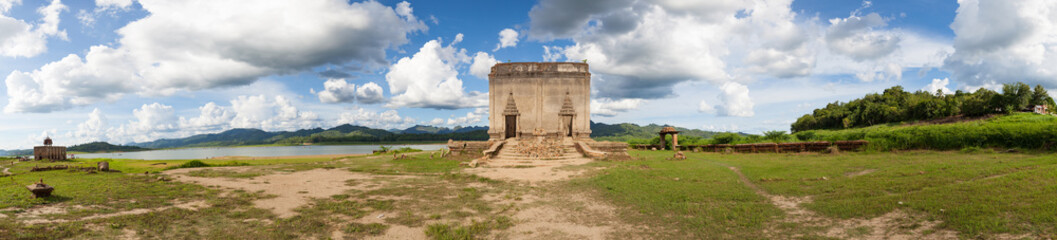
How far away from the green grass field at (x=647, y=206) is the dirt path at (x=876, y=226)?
0.04 meters

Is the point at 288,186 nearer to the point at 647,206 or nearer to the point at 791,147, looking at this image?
the point at 647,206

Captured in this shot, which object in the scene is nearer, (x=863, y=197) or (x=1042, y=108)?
(x=863, y=197)

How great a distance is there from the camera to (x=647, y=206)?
8.55m

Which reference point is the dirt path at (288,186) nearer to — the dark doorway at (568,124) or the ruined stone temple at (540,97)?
the ruined stone temple at (540,97)

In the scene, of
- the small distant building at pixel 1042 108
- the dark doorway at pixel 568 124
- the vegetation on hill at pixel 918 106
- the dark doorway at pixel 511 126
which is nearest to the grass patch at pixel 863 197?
the dark doorway at pixel 568 124

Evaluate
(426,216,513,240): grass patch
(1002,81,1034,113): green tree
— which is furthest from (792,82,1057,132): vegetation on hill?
(426,216,513,240): grass patch

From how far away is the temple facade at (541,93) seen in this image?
29844 millimetres

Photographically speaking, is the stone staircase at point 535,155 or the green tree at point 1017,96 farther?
the green tree at point 1017,96

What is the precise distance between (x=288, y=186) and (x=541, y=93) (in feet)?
67.0

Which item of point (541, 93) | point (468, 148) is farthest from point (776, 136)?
point (468, 148)

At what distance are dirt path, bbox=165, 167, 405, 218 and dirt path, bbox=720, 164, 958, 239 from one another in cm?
961

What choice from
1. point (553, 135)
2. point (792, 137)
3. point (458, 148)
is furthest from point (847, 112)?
Result: point (458, 148)

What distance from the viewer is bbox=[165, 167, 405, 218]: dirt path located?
899 centimetres

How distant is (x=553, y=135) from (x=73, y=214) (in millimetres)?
24250
